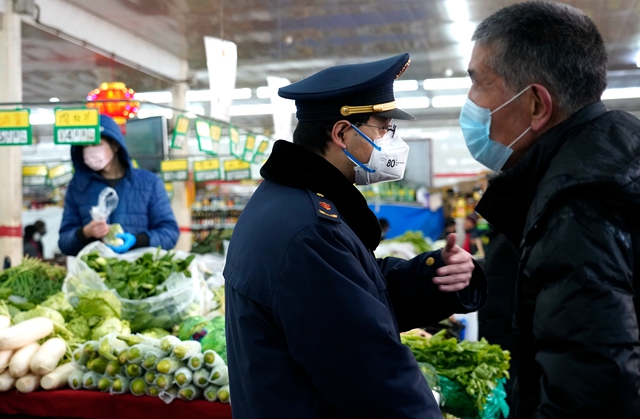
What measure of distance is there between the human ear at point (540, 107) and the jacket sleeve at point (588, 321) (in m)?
0.31

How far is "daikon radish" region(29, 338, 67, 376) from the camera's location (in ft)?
10.0

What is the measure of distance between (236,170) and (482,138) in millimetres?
11553

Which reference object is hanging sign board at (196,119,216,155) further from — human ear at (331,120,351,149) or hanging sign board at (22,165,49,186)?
human ear at (331,120,351,149)

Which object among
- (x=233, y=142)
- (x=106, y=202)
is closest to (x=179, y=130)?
(x=233, y=142)

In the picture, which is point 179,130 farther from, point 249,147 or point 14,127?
point 14,127

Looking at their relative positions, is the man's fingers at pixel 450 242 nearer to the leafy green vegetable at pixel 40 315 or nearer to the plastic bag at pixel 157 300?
the plastic bag at pixel 157 300

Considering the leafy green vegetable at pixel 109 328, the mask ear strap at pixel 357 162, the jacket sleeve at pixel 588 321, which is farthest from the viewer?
the leafy green vegetable at pixel 109 328

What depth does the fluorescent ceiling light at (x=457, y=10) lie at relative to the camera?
1056 cm

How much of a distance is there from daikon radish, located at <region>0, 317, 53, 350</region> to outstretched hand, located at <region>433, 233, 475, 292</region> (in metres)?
2.25

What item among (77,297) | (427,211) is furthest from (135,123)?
(77,297)

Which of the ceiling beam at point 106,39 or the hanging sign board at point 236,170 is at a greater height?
the ceiling beam at point 106,39

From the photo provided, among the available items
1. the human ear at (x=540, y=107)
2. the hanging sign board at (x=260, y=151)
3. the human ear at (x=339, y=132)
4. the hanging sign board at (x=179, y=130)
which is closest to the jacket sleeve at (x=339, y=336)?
the human ear at (x=339, y=132)

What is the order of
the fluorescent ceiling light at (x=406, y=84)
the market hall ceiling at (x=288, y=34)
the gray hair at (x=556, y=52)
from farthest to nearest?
the fluorescent ceiling light at (x=406, y=84)
the market hall ceiling at (x=288, y=34)
the gray hair at (x=556, y=52)

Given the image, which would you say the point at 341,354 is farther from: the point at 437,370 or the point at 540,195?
the point at 437,370
